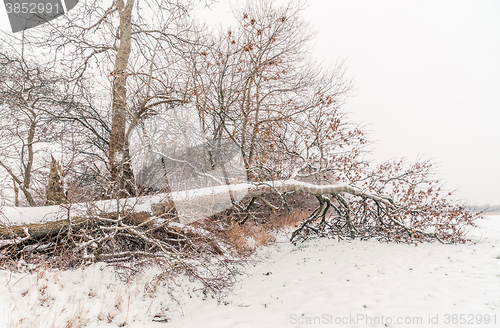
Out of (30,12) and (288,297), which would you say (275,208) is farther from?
(30,12)

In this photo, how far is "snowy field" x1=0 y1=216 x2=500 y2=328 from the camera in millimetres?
3141

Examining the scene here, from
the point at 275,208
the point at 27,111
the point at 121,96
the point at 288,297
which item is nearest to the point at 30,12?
the point at 27,111

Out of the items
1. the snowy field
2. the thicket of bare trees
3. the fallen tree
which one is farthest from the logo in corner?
the snowy field

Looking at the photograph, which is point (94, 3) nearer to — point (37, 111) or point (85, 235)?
point (37, 111)

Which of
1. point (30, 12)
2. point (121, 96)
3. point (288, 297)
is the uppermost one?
point (30, 12)

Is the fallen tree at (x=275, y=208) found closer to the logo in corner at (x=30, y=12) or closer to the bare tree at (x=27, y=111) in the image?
the bare tree at (x=27, y=111)

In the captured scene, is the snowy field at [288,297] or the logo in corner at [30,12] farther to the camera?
the logo in corner at [30,12]

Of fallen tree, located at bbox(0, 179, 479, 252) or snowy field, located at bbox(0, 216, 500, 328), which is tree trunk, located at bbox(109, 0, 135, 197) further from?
snowy field, located at bbox(0, 216, 500, 328)

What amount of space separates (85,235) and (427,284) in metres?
6.21

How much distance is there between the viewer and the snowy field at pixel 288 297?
3.14m

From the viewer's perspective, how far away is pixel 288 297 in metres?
4.12

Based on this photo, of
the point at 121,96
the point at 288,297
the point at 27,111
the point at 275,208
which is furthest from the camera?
the point at 27,111

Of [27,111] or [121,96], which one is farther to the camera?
[27,111]

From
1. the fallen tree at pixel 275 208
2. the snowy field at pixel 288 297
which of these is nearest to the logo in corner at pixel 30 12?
the fallen tree at pixel 275 208
